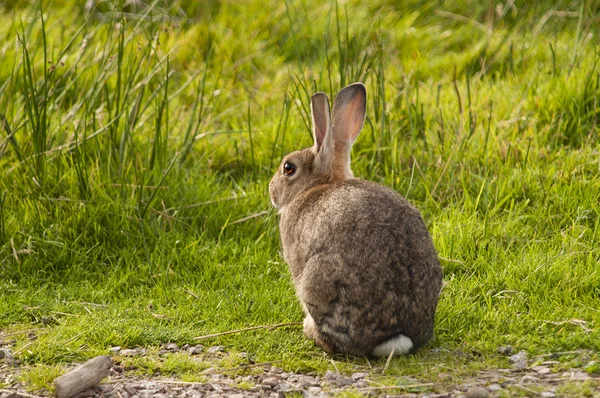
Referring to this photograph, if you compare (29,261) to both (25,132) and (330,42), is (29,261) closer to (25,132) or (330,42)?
(25,132)

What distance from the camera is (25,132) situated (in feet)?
22.5

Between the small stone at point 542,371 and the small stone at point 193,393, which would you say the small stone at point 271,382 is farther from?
the small stone at point 542,371

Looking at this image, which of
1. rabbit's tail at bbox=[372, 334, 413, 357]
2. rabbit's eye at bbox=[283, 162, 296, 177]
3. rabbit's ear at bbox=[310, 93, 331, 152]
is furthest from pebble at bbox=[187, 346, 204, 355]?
rabbit's ear at bbox=[310, 93, 331, 152]

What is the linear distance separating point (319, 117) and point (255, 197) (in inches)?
48.4

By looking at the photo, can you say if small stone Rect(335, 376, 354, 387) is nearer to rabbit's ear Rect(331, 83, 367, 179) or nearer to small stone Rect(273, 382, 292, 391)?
small stone Rect(273, 382, 292, 391)

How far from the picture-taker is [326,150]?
533 centimetres

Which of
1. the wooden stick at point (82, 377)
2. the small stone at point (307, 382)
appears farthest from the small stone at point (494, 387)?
the wooden stick at point (82, 377)

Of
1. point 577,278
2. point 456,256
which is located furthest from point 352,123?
point 577,278

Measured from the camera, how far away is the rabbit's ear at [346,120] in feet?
17.8

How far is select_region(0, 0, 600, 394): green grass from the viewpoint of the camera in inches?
201

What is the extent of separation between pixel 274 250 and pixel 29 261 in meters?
1.54

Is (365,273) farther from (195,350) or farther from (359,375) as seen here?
(195,350)

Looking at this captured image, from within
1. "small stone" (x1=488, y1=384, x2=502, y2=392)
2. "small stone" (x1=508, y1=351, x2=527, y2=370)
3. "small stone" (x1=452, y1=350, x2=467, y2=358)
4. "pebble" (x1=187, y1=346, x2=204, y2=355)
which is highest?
"small stone" (x1=488, y1=384, x2=502, y2=392)

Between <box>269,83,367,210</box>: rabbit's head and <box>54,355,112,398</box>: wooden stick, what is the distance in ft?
5.24
